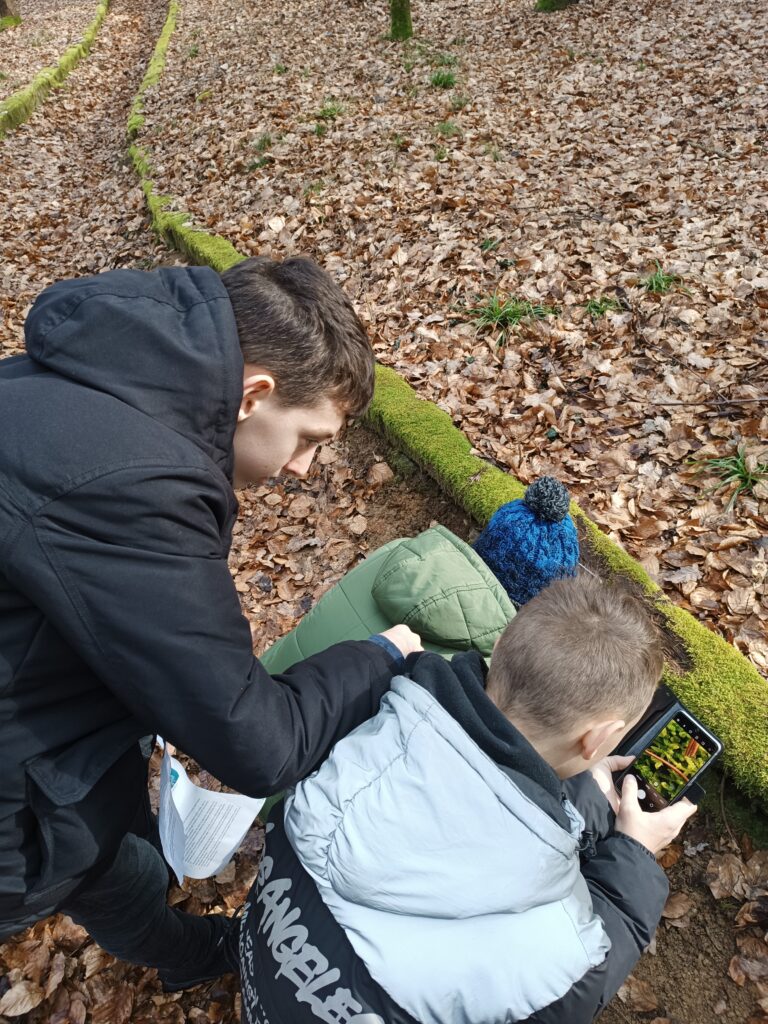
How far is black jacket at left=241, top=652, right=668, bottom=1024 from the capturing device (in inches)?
51.2

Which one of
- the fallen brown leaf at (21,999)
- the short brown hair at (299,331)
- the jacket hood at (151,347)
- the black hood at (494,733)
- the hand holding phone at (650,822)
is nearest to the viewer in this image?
the jacket hood at (151,347)

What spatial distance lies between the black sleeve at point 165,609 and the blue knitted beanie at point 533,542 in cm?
117

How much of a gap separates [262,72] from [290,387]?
10436mm

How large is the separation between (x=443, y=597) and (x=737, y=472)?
2.06m

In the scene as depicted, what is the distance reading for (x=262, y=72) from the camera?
982 cm

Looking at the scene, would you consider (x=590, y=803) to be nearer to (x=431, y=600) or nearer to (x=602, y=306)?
(x=431, y=600)

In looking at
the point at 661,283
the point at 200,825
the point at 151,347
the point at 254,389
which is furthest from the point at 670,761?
the point at 661,283

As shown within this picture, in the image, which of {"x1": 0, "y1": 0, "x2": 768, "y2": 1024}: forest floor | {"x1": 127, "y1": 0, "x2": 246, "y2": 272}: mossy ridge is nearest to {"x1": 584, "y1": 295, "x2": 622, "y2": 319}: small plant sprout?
{"x1": 0, "y1": 0, "x2": 768, "y2": 1024}: forest floor

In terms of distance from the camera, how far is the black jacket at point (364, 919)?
130 centimetres

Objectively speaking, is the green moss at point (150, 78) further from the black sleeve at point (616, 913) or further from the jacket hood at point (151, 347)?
the black sleeve at point (616, 913)

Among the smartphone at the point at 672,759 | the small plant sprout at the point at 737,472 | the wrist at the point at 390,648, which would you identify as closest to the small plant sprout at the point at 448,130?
the small plant sprout at the point at 737,472

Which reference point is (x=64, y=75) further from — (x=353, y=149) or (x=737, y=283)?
(x=737, y=283)

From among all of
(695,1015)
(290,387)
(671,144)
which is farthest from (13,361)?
(671,144)

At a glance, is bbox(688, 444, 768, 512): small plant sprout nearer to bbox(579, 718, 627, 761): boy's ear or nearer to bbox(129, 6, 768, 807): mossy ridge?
bbox(129, 6, 768, 807): mossy ridge
